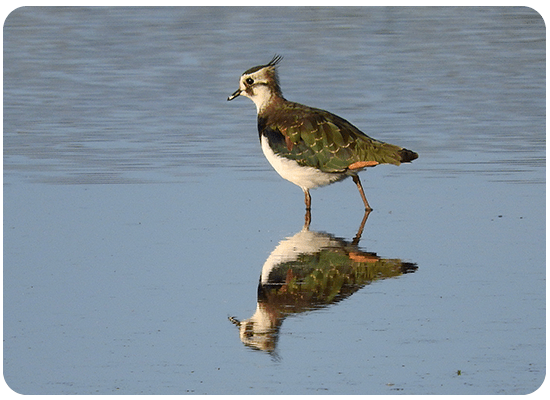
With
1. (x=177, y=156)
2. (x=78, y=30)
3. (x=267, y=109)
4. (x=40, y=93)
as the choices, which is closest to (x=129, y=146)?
(x=177, y=156)

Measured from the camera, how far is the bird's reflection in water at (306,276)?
8.56 metres

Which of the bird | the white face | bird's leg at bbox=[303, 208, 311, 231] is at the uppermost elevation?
the white face

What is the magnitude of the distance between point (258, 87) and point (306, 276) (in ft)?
14.8

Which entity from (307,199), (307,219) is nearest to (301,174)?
(307,199)

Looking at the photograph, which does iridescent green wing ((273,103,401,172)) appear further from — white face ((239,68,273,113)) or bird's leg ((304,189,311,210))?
white face ((239,68,273,113))

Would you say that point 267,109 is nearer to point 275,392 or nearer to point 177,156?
point 177,156

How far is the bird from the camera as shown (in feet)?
40.6

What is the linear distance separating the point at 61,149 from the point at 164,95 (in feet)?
16.0

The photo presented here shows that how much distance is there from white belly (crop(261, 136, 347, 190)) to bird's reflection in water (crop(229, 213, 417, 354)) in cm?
148

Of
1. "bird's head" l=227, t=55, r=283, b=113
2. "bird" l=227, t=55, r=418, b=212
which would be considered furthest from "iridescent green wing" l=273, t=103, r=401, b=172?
"bird's head" l=227, t=55, r=283, b=113

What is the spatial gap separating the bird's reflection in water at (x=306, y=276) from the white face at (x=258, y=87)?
2802mm

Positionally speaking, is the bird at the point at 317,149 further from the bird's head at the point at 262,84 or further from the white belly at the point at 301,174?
the bird's head at the point at 262,84

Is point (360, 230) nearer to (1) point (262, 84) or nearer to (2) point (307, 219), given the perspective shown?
(2) point (307, 219)

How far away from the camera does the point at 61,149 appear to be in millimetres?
16078
